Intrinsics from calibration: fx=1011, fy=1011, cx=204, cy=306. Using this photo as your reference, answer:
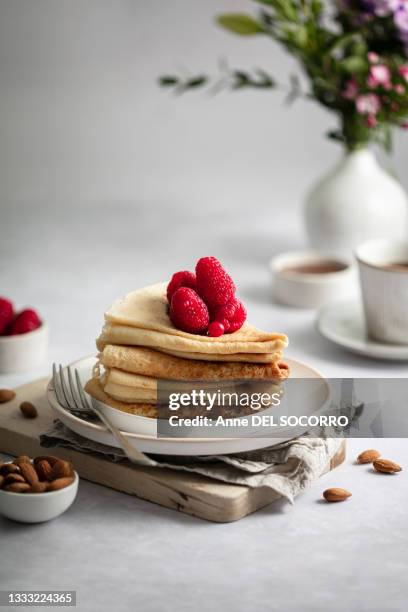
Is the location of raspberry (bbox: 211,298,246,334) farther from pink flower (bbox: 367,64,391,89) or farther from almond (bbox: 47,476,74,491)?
pink flower (bbox: 367,64,391,89)

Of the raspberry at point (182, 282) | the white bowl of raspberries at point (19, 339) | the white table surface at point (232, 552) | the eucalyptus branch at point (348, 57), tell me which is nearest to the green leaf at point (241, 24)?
the eucalyptus branch at point (348, 57)

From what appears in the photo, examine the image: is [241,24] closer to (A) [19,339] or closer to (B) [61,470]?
(A) [19,339]

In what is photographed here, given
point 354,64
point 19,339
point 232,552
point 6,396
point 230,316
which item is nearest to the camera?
point 232,552

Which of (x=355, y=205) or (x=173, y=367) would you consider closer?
(x=173, y=367)

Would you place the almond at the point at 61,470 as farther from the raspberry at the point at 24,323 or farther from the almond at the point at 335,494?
the raspberry at the point at 24,323

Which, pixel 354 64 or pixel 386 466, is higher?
pixel 354 64

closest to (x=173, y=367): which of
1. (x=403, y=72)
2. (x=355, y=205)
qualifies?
(x=355, y=205)

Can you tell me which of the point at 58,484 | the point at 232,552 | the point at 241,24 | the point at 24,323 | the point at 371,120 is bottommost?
the point at 232,552

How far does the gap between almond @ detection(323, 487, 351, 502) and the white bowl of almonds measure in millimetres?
462

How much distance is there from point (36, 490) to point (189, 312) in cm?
42

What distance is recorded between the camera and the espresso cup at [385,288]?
2547 millimetres

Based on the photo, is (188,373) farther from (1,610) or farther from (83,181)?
(83,181)

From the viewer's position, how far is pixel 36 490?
1.73 metres

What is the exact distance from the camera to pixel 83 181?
15.1ft
